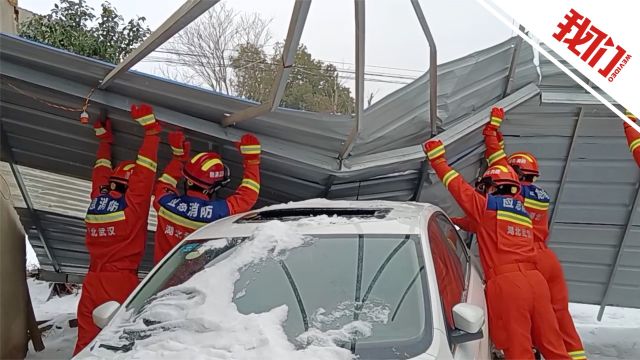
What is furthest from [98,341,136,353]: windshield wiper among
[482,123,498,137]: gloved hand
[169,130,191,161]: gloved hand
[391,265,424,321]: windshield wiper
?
[482,123,498,137]: gloved hand

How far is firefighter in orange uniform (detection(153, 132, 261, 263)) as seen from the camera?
4.82 meters

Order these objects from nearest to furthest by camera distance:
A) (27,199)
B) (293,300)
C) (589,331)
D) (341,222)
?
(293,300) < (341,222) < (27,199) < (589,331)

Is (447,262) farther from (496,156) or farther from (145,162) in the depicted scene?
(145,162)

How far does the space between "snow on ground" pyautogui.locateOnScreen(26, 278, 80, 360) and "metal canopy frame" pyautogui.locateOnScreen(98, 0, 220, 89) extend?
3546mm

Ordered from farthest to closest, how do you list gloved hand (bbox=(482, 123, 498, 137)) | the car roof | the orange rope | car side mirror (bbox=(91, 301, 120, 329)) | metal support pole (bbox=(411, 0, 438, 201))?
1. gloved hand (bbox=(482, 123, 498, 137))
2. the orange rope
3. metal support pole (bbox=(411, 0, 438, 201))
4. the car roof
5. car side mirror (bbox=(91, 301, 120, 329))

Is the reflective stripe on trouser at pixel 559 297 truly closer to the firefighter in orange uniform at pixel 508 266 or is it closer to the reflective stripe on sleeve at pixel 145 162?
the firefighter in orange uniform at pixel 508 266

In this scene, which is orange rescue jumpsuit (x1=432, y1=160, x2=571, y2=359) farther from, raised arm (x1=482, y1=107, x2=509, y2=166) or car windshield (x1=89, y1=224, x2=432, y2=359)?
car windshield (x1=89, y1=224, x2=432, y2=359)

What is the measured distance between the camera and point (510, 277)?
4352 mm

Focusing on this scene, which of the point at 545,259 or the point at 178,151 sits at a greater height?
the point at 178,151

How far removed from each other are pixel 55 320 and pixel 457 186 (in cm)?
598

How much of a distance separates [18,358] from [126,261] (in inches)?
72.8

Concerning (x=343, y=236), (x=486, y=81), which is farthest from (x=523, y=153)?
(x=343, y=236)
